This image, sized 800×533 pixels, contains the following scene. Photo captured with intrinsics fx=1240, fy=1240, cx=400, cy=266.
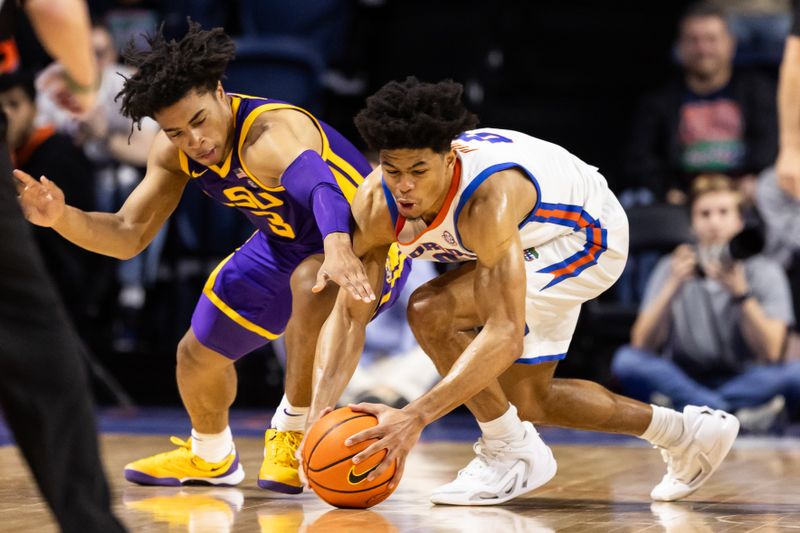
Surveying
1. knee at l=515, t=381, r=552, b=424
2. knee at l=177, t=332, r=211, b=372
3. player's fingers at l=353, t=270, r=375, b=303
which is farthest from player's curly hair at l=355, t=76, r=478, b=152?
knee at l=177, t=332, r=211, b=372

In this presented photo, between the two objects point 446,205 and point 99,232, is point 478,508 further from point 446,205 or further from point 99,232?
point 99,232

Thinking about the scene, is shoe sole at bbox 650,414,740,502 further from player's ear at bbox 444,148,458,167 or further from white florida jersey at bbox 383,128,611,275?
player's ear at bbox 444,148,458,167

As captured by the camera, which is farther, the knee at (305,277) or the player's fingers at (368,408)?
the knee at (305,277)

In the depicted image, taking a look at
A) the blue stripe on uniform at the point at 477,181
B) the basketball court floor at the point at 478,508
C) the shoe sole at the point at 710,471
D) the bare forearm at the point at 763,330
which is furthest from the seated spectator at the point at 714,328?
the blue stripe on uniform at the point at 477,181

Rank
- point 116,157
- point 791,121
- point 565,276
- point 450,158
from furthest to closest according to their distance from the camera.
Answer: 1. point 116,157
2. point 791,121
3. point 565,276
4. point 450,158

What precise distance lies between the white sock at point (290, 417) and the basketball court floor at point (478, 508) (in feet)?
0.78

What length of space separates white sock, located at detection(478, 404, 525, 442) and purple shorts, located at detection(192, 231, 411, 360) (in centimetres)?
64

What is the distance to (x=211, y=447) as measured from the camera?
14.9 ft

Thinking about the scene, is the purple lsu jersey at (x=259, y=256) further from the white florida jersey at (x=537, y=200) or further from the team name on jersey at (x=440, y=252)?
the white florida jersey at (x=537, y=200)

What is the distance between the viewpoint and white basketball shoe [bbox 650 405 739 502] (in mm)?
4137

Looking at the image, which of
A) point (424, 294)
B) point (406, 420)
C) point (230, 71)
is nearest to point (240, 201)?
point (424, 294)

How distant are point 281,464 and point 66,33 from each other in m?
1.62

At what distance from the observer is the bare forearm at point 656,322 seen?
6.97 meters

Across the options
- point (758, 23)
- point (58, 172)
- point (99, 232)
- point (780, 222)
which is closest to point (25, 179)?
point (99, 232)
